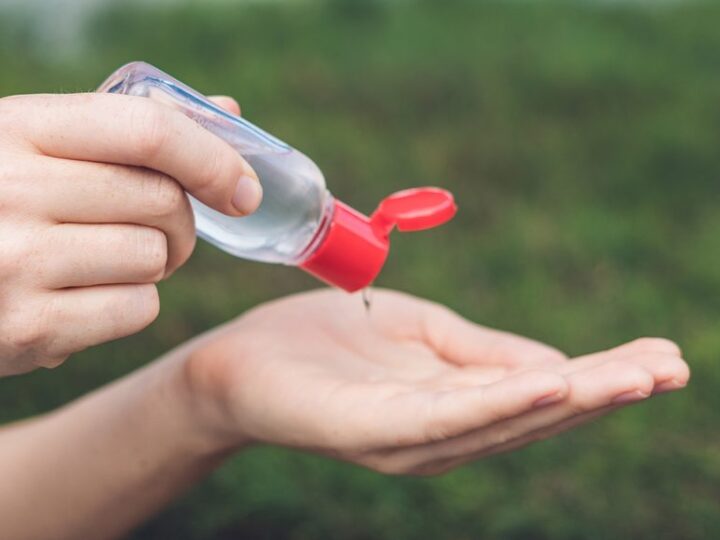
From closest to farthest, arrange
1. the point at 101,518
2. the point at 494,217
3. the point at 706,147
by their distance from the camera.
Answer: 1. the point at 101,518
2. the point at 494,217
3. the point at 706,147

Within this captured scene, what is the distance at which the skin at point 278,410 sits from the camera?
1289mm

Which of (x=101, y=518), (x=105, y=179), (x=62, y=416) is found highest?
(x=105, y=179)

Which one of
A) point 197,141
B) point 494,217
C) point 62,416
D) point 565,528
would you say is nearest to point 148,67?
point 197,141

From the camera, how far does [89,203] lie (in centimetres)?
111

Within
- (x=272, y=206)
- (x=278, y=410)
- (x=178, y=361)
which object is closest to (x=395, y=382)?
(x=278, y=410)

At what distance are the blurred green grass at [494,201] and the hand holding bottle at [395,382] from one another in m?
0.53

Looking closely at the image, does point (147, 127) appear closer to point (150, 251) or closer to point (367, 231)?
point (150, 251)

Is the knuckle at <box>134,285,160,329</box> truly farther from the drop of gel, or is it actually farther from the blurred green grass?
the blurred green grass

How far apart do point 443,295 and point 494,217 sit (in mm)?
509

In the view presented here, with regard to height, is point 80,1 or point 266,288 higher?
point 80,1

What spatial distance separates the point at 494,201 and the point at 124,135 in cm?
217

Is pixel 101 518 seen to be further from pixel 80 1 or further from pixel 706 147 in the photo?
pixel 80 1

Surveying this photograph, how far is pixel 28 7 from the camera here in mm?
4477

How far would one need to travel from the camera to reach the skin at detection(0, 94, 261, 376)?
1.09 metres
